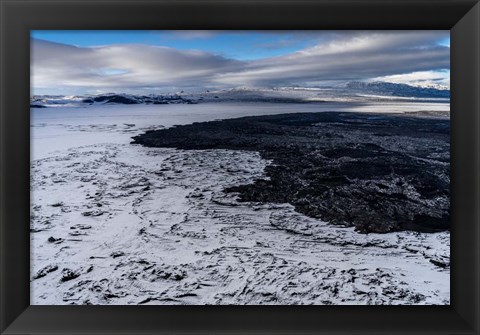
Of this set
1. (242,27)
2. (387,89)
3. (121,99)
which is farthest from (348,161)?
(121,99)

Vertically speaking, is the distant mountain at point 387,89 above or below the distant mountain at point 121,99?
above

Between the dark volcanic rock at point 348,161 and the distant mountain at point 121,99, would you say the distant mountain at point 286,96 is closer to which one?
the distant mountain at point 121,99

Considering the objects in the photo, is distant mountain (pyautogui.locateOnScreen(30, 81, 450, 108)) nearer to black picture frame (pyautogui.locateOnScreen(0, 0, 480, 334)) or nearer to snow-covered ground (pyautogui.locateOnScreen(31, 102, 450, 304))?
snow-covered ground (pyautogui.locateOnScreen(31, 102, 450, 304))

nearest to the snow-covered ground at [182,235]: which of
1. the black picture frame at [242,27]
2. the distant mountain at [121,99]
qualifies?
the distant mountain at [121,99]

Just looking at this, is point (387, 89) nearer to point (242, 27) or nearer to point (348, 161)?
point (348, 161)

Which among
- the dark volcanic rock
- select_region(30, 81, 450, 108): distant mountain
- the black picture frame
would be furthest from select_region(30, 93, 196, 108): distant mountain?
the black picture frame

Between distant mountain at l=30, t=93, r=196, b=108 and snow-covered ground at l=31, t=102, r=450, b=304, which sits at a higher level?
distant mountain at l=30, t=93, r=196, b=108
